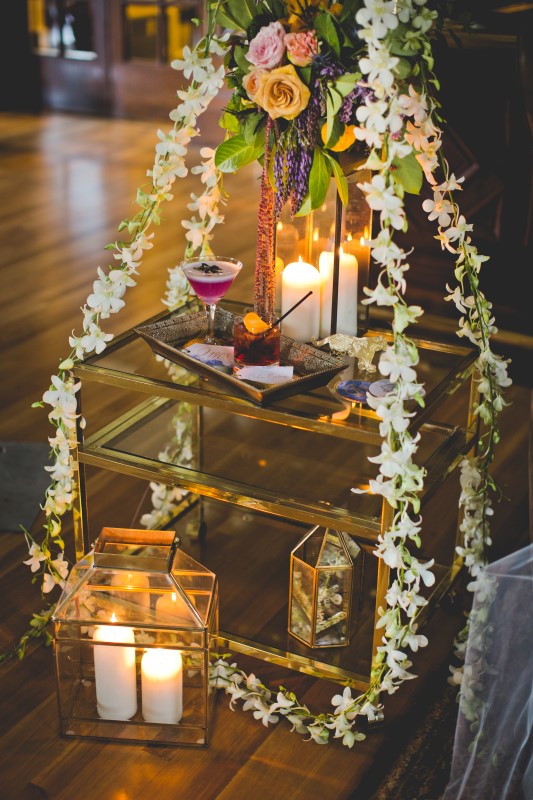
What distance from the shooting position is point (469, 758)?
1542mm

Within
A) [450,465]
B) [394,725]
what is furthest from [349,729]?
[450,465]

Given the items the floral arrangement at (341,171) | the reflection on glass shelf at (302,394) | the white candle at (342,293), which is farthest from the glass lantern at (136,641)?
the white candle at (342,293)

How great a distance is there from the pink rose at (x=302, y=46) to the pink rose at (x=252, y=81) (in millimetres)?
58

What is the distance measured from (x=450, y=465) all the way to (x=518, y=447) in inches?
41.2

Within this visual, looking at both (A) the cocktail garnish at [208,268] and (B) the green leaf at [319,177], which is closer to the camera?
(B) the green leaf at [319,177]

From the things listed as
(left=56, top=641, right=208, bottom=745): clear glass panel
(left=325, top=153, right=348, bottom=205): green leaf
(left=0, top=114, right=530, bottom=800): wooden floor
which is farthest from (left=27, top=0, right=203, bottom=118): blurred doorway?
→ (left=56, top=641, right=208, bottom=745): clear glass panel

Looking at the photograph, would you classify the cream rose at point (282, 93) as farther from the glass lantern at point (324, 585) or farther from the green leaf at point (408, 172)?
the glass lantern at point (324, 585)

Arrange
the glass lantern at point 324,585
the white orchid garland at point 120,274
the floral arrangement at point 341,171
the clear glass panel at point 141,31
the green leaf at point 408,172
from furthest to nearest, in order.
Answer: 1. the clear glass panel at point 141,31
2. the glass lantern at point 324,585
3. the white orchid garland at point 120,274
4. the green leaf at point 408,172
5. the floral arrangement at point 341,171

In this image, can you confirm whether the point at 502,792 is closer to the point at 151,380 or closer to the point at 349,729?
the point at 349,729

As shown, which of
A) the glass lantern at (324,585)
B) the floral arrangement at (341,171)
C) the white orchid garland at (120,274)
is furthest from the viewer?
the glass lantern at (324,585)

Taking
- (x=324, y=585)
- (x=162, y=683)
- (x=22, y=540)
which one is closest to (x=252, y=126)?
(x=324, y=585)

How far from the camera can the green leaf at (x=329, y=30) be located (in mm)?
1552

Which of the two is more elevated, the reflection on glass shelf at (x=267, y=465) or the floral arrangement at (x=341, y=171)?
the floral arrangement at (x=341, y=171)

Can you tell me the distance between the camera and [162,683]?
67.3 inches
